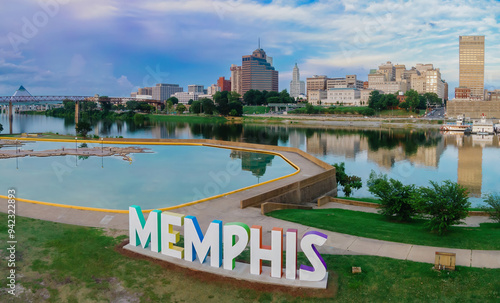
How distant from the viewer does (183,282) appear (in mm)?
13617

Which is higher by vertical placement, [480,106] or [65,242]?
[480,106]

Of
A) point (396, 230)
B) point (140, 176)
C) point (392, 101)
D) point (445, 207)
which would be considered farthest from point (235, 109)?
point (445, 207)

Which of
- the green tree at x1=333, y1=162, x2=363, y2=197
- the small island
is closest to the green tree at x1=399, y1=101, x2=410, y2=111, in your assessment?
the small island

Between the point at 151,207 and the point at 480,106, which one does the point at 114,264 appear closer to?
the point at 151,207

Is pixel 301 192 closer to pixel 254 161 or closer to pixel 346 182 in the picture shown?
pixel 346 182

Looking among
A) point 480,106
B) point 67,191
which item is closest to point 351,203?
point 67,191

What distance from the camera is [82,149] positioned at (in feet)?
186

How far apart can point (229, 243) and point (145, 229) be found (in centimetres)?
397

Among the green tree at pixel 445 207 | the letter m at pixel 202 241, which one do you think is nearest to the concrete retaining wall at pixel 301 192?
the letter m at pixel 202 241

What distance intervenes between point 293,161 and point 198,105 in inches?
5936

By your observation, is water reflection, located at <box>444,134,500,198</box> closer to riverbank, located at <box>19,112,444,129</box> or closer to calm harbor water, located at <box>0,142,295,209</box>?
calm harbor water, located at <box>0,142,295,209</box>

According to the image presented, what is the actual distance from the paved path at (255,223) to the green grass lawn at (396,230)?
0.68 metres

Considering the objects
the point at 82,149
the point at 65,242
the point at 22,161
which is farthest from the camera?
the point at 82,149

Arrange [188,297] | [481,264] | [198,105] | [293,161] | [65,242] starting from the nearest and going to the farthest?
[188,297] < [481,264] < [65,242] < [293,161] < [198,105]
